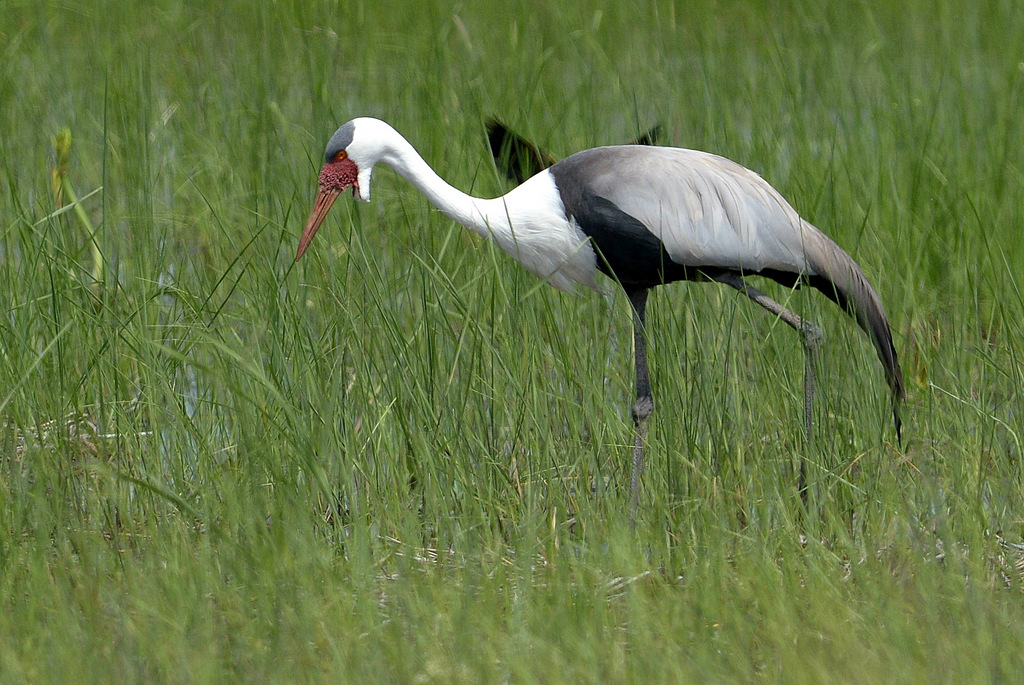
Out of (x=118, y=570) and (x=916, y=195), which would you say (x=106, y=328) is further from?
(x=916, y=195)

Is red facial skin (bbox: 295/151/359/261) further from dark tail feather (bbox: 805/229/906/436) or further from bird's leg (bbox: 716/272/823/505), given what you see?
dark tail feather (bbox: 805/229/906/436)

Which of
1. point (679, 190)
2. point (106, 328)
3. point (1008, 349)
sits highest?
point (679, 190)

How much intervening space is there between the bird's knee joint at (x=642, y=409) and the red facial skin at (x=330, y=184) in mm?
887

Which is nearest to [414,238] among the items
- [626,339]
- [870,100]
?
[626,339]

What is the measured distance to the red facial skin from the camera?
3299 millimetres

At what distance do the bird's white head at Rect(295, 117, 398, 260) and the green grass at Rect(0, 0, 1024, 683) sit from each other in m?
0.14

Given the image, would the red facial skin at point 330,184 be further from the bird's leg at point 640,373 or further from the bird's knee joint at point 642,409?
the bird's knee joint at point 642,409

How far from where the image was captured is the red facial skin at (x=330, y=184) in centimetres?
330

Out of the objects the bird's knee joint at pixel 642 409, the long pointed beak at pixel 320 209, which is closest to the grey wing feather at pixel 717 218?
the bird's knee joint at pixel 642 409

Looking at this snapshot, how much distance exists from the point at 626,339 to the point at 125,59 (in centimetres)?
239

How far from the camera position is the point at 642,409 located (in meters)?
3.29

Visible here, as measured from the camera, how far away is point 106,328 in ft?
10.1

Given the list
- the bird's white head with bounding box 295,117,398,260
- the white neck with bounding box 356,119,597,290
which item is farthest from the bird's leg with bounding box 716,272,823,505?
the bird's white head with bounding box 295,117,398,260

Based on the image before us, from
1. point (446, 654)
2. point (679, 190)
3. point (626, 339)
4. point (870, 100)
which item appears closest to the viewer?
point (446, 654)
